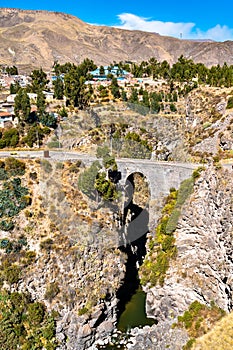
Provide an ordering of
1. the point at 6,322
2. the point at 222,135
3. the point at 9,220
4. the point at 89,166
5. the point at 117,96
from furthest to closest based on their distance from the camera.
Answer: the point at 117,96, the point at 222,135, the point at 89,166, the point at 9,220, the point at 6,322

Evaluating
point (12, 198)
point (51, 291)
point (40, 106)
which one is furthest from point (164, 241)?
point (40, 106)

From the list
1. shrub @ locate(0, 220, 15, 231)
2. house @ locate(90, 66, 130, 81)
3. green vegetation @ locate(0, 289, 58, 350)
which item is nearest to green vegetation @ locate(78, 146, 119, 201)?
shrub @ locate(0, 220, 15, 231)

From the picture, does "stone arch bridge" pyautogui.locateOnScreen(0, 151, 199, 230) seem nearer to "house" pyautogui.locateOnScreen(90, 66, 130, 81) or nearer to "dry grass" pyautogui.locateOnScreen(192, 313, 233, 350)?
"dry grass" pyautogui.locateOnScreen(192, 313, 233, 350)

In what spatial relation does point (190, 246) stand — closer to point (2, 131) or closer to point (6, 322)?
point (6, 322)

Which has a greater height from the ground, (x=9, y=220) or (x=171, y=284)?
(x=9, y=220)

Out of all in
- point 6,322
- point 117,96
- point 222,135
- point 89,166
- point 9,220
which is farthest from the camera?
point 117,96

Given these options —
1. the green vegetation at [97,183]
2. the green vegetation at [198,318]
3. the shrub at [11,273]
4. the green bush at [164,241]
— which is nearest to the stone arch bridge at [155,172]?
the green bush at [164,241]

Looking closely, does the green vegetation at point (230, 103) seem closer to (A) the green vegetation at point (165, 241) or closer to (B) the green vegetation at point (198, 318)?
(A) the green vegetation at point (165, 241)

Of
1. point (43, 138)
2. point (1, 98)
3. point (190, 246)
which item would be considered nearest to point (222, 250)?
point (190, 246)
